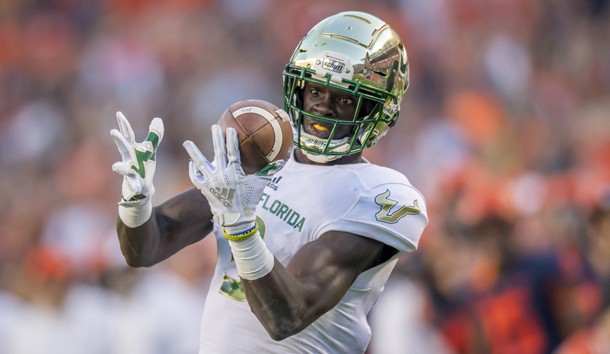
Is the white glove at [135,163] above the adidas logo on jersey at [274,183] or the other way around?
above

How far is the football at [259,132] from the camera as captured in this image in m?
2.92

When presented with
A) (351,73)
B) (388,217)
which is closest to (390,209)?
(388,217)

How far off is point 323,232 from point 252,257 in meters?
0.34

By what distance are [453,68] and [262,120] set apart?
6.09 metres

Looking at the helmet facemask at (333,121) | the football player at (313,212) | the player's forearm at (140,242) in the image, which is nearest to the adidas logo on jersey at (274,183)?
the football player at (313,212)

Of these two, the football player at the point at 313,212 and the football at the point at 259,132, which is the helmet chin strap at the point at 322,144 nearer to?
the football player at the point at 313,212

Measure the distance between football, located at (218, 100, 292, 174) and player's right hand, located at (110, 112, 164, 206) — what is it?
213 millimetres

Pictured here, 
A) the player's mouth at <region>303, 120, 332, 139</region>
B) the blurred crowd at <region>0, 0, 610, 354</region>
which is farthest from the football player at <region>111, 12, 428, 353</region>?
the blurred crowd at <region>0, 0, 610, 354</region>

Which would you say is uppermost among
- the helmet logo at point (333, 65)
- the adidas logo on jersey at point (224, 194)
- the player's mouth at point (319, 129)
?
the helmet logo at point (333, 65)

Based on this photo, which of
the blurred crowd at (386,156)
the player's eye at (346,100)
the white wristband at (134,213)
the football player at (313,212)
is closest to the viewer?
the football player at (313,212)

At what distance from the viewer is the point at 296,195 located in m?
3.18

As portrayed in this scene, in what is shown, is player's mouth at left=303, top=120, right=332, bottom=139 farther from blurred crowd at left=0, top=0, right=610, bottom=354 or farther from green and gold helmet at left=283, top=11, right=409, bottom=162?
blurred crowd at left=0, top=0, right=610, bottom=354

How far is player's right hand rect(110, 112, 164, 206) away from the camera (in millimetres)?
3006

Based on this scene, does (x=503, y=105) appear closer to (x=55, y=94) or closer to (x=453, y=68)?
(x=453, y=68)
